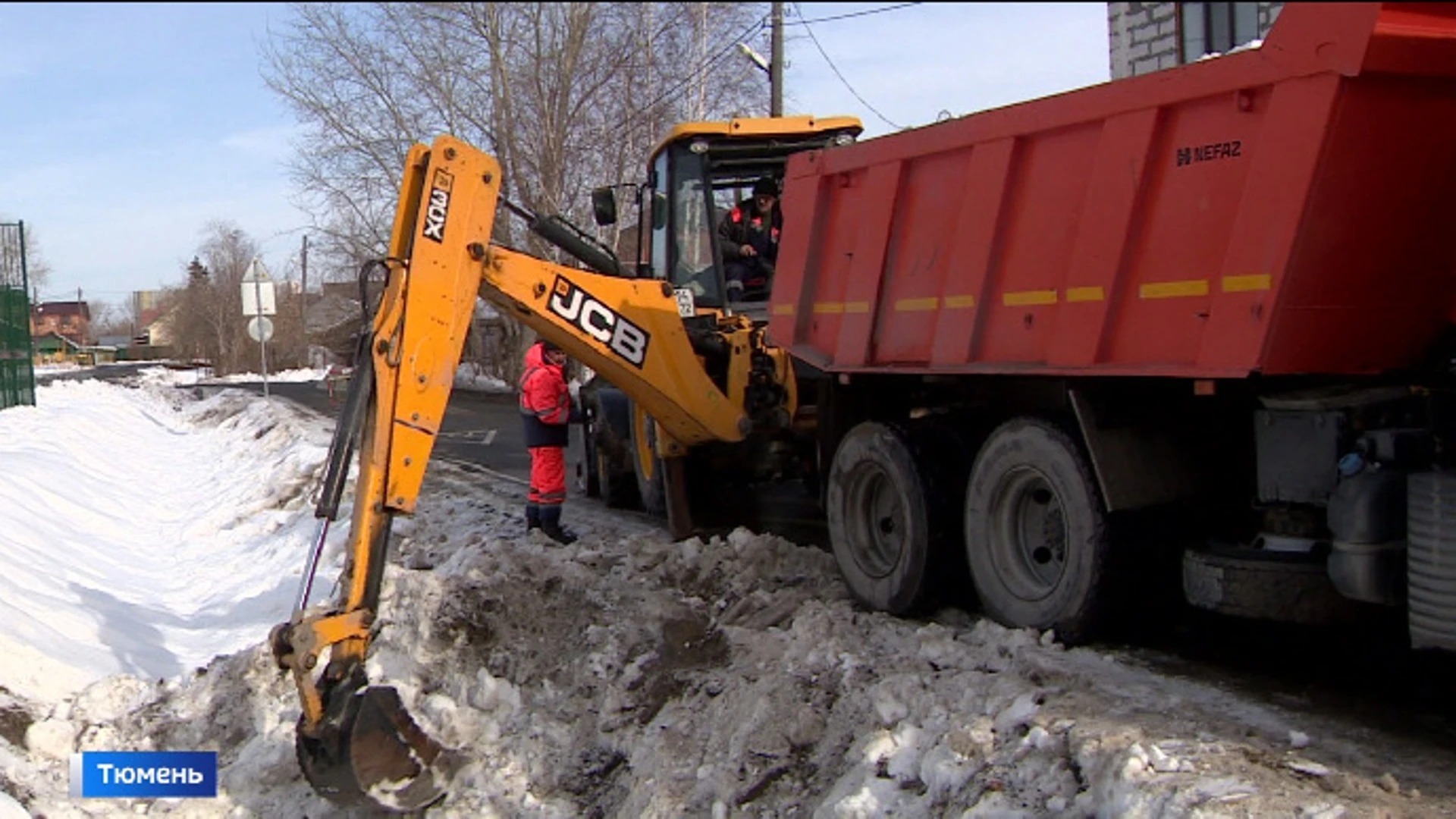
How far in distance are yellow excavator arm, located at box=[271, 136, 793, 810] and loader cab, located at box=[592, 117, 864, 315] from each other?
53.8 inches

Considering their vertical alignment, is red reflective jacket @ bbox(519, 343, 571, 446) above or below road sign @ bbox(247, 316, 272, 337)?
below

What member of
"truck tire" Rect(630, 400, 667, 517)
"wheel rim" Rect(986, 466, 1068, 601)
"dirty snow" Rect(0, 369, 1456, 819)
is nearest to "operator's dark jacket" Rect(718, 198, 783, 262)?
"truck tire" Rect(630, 400, 667, 517)

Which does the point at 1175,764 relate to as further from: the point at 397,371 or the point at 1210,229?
the point at 397,371

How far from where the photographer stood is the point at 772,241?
30.6 ft

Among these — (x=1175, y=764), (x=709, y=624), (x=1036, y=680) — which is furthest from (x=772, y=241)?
(x=1175, y=764)

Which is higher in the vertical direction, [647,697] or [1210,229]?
[1210,229]

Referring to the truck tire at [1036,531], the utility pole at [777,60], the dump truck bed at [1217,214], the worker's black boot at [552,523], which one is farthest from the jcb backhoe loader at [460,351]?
the utility pole at [777,60]

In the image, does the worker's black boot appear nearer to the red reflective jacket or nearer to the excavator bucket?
the red reflective jacket

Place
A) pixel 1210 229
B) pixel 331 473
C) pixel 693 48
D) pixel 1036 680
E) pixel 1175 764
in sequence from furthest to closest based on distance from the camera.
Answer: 1. pixel 693 48
2. pixel 331 473
3. pixel 1036 680
4. pixel 1210 229
5. pixel 1175 764

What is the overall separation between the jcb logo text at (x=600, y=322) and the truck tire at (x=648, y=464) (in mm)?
1642

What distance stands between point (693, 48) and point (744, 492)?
18.5 meters

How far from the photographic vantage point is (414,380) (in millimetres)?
5457

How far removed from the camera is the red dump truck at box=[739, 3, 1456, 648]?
159 inches

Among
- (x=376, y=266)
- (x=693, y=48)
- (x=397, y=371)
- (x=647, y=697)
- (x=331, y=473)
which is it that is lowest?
(x=647, y=697)
